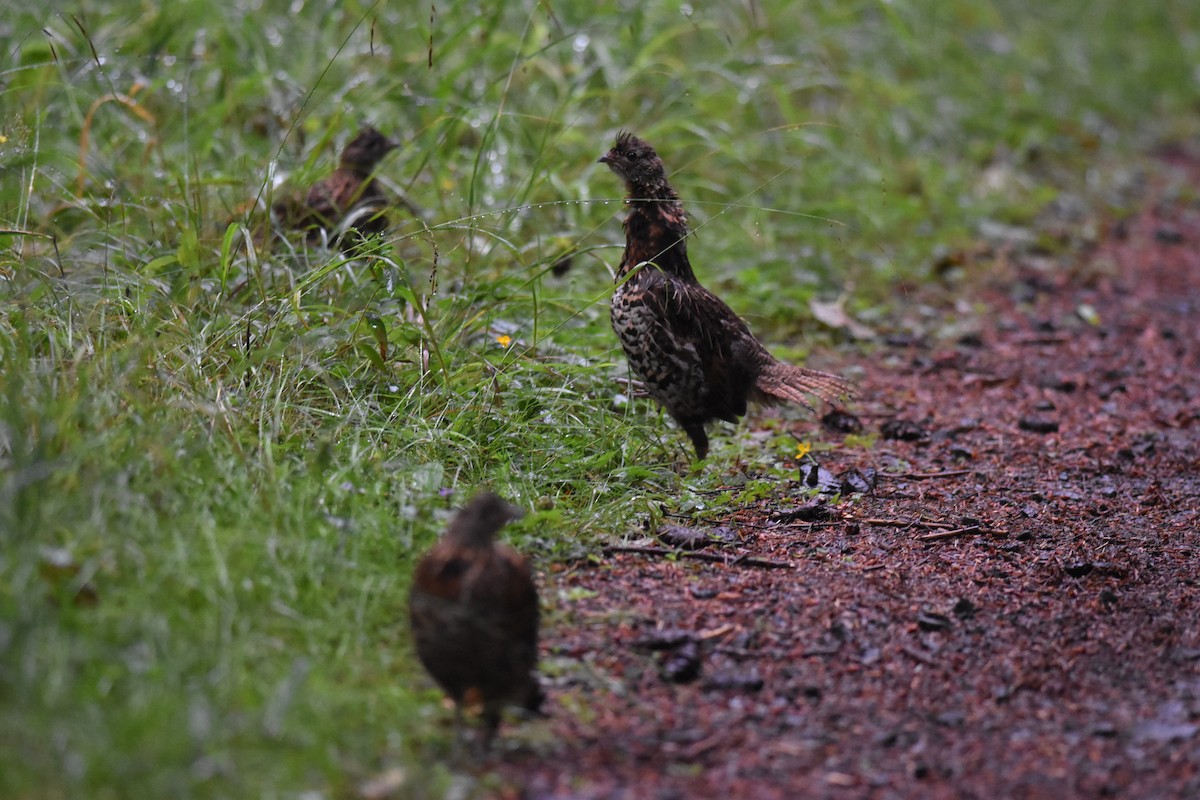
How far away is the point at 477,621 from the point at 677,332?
185 cm

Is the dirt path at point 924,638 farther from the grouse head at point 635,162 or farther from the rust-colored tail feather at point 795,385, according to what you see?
the grouse head at point 635,162

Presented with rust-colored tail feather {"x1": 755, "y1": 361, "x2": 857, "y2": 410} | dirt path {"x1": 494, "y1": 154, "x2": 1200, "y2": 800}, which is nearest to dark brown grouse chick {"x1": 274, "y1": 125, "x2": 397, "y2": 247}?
rust-colored tail feather {"x1": 755, "y1": 361, "x2": 857, "y2": 410}

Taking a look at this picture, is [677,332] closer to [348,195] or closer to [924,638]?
[924,638]

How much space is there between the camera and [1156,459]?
472 cm

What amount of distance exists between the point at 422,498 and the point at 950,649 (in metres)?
1.48

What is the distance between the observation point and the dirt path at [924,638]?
2.73m

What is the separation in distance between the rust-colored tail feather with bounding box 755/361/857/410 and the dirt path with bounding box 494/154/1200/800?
292 millimetres

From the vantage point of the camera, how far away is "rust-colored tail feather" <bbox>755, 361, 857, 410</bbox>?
440 centimetres

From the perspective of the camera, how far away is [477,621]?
8.82 ft

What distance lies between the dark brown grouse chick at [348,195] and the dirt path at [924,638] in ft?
7.11

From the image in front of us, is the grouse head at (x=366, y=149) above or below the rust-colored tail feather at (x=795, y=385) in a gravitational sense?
above

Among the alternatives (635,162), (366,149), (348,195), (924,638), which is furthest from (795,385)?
(366,149)

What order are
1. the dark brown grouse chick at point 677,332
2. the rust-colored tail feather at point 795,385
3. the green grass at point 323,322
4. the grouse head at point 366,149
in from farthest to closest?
1. the grouse head at point 366,149
2. the rust-colored tail feather at point 795,385
3. the dark brown grouse chick at point 677,332
4. the green grass at point 323,322

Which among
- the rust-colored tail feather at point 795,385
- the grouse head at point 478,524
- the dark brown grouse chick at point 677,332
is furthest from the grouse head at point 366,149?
the grouse head at point 478,524
